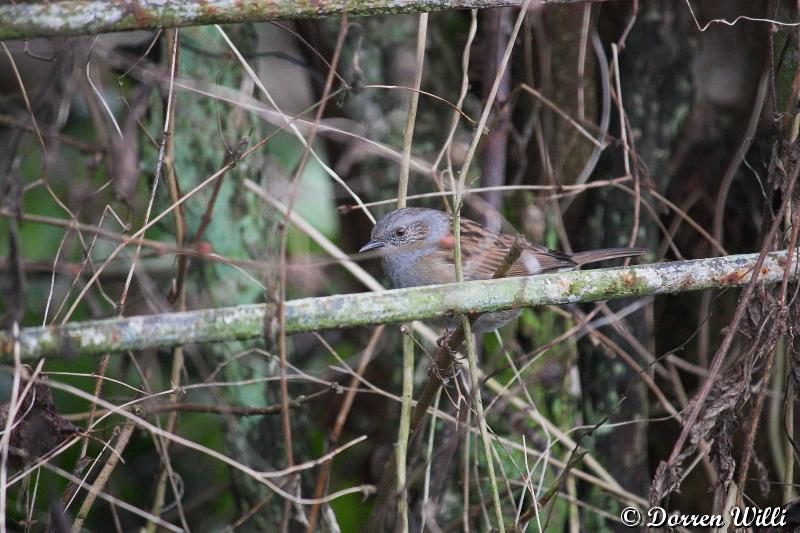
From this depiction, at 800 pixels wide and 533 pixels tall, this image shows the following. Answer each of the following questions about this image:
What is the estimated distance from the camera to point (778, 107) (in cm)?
293

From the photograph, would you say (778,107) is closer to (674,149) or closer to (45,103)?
(674,149)

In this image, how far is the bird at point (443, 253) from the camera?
3787 millimetres

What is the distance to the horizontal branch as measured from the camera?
76.4 inches

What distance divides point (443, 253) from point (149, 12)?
7.15 ft

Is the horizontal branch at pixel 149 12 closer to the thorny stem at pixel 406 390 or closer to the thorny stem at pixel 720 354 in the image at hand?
the thorny stem at pixel 406 390

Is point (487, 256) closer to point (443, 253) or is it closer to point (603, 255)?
point (443, 253)

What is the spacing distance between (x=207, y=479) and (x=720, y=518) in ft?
11.9

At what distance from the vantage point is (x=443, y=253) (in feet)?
13.0

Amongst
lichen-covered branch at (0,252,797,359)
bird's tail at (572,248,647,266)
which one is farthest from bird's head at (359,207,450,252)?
lichen-covered branch at (0,252,797,359)

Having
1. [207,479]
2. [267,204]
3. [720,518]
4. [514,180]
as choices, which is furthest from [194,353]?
[720,518]

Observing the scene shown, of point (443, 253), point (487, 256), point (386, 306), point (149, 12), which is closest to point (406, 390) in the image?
point (386, 306)

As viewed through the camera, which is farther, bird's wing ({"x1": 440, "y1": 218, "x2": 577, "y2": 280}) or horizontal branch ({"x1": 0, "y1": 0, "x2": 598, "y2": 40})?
bird's wing ({"x1": 440, "y1": 218, "x2": 577, "y2": 280})

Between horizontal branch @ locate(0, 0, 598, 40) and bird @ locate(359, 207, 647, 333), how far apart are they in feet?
4.99

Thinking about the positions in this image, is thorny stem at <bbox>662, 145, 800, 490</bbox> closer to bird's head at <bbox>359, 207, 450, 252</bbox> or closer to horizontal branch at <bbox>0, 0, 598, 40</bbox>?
horizontal branch at <bbox>0, 0, 598, 40</bbox>
